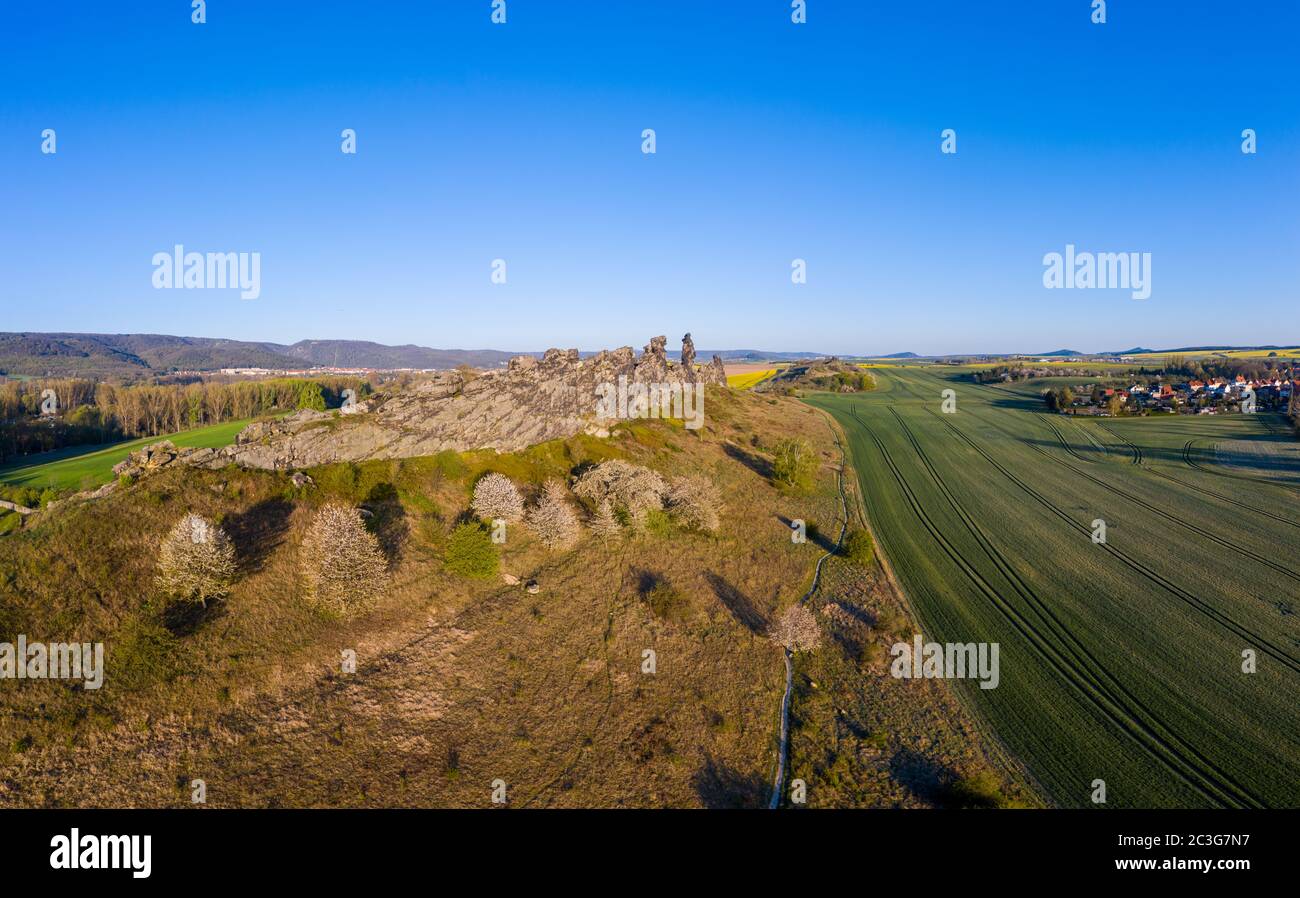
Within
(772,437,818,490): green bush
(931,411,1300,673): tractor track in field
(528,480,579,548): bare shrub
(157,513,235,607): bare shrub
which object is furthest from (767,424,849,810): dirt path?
(157,513,235,607): bare shrub

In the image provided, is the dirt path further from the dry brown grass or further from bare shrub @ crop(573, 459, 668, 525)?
bare shrub @ crop(573, 459, 668, 525)

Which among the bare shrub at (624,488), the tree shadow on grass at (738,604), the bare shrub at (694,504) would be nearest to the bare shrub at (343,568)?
the bare shrub at (624,488)

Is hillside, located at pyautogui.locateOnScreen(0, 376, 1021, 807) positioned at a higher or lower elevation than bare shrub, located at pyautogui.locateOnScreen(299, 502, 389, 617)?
lower

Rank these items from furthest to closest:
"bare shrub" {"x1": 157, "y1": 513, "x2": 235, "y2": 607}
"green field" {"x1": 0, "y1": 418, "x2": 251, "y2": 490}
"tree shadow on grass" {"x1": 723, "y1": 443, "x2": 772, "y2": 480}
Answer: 1. "green field" {"x1": 0, "y1": 418, "x2": 251, "y2": 490}
2. "tree shadow on grass" {"x1": 723, "y1": 443, "x2": 772, "y2": 480}
3. "bare shrub" {"x1": 157, "y1": 513, "x2": 235, "y2": 607}

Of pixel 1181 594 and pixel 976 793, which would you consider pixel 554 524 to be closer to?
pixel 976 793

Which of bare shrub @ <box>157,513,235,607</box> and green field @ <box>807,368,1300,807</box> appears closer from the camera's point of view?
green field @ <box>807,368,1300,807</box>
